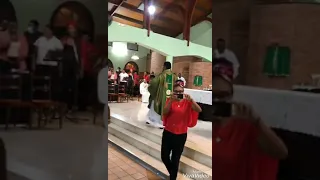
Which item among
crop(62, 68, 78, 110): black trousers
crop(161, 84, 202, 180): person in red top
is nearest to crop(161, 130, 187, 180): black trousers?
crop(161, 84, 202, 180): person in red top

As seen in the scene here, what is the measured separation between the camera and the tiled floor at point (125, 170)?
6.84ft

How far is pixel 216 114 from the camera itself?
60cm

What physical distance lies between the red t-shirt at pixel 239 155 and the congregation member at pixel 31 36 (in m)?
0.53

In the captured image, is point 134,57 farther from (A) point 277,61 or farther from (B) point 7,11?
(A) point 277,61

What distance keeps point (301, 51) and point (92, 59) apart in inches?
21.6

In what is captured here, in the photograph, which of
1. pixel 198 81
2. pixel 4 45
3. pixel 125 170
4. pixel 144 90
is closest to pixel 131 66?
pixel 198 81

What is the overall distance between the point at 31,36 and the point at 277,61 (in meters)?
0.62

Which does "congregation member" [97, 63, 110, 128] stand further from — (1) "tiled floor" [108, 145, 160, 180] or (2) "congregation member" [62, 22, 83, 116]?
(1) "tiled floor" [108, 145, 160, 180]

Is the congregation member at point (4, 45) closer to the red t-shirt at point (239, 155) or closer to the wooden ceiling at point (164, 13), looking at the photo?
the red t-shirt at point (239, 155)

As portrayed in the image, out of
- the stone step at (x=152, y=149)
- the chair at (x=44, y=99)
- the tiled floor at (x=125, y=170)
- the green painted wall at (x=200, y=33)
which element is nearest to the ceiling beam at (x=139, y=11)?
the green painted wall at (x=200, y=33)

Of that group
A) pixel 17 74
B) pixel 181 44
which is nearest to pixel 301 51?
pixel 17 74

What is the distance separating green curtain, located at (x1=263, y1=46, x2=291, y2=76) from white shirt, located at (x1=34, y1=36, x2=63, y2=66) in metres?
0.56

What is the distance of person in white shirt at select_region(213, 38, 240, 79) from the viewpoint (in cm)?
54

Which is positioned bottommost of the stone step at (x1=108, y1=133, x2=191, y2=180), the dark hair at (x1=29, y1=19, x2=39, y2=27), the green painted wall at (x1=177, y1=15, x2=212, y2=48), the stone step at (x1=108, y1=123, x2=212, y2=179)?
the stone step at (x1=108, y1=133, x2=191, y2=180)
